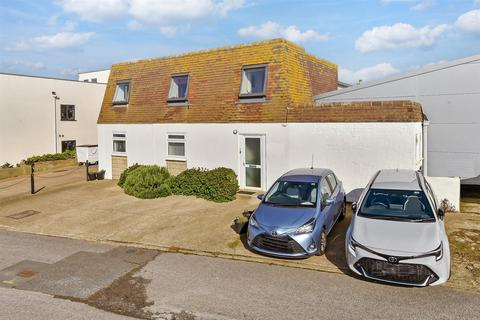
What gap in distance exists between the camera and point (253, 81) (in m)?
14.5

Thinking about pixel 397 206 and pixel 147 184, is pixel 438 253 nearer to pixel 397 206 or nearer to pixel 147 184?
pixel 397 206

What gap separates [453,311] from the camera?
5.73 meters

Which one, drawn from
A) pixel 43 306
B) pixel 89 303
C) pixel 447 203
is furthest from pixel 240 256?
pixel 447 203

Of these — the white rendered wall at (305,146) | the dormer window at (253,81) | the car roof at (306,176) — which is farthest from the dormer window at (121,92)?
the car roof at (306,176)

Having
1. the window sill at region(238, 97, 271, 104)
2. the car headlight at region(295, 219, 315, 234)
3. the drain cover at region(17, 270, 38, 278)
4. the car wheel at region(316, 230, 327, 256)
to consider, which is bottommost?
the drain cover at region(17, 270, 38, 278)

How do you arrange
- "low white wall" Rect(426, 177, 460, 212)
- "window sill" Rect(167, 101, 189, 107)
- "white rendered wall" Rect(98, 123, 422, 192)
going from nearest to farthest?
"low white wall" Rect(426, 177, 460, 212)
"white rendered wall" Rect(98, 123, 422, 192)
"window sill" Rect(167, 101, 189, 107)

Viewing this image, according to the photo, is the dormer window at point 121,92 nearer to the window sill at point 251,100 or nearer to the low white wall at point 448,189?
the window sill at point 251,100

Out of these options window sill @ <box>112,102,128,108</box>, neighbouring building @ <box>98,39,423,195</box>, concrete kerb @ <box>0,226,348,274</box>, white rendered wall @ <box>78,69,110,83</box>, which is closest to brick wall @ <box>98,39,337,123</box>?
neighbouring building @ <box>98,39,423,195</box>

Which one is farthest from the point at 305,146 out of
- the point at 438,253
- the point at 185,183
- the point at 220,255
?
the point at 438,253

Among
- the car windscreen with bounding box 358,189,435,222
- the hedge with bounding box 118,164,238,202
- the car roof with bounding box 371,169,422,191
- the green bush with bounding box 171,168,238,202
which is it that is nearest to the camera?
the car windscreen with bounding box 358,189,435,222

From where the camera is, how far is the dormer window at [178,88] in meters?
16.1

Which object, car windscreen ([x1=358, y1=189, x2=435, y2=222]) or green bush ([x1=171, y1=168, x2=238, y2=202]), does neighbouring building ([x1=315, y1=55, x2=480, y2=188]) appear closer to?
green bush ([x1=171, y1=168, x2=238, y2=202])

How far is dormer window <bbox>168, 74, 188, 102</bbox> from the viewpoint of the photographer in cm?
1614

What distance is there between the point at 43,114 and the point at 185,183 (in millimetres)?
18004
